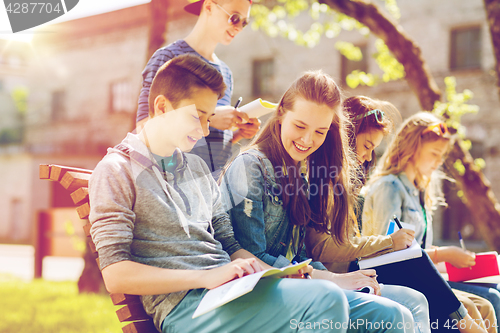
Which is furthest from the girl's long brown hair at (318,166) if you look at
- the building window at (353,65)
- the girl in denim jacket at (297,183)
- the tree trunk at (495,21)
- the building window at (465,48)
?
the building window at (353,65)

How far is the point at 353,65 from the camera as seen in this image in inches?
526

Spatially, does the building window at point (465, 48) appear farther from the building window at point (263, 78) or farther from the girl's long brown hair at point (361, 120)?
the girl's long brown hair at point (361, 120)

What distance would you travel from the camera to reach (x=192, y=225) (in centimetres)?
166

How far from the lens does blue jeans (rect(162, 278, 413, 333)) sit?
4.52 ft

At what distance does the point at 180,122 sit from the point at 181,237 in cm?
42

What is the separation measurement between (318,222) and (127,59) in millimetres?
17079

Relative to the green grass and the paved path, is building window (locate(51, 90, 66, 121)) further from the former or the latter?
the green grass

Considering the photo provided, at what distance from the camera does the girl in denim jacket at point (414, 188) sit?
105 inches

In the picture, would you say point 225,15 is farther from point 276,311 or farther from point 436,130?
point 276,311

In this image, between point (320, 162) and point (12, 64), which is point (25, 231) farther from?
point (320, 162)

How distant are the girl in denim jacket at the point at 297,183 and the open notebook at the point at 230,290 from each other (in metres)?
0.45

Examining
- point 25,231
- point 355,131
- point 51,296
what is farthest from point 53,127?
point 355,131

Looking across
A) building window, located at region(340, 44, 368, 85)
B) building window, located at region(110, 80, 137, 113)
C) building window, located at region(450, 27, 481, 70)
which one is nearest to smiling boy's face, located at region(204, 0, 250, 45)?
building window, located at region(450, 27, 481, 70)

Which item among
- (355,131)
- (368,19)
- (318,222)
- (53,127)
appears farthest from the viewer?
(53,127)
